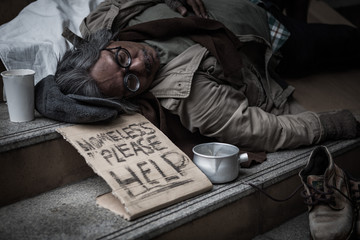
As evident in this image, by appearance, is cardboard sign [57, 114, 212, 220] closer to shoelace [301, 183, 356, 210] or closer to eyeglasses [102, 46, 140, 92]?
eyeglasses [102, 46, 140, 92]

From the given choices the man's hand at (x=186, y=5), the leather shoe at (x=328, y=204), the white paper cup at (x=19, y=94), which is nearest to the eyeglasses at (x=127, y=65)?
the white paper cup at (x=19, y=94)

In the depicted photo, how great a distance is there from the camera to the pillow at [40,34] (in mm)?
2318

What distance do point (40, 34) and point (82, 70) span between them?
56 centimetres

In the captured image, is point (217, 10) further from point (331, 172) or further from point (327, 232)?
point (327, 232)

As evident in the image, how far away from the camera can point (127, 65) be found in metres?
2.06

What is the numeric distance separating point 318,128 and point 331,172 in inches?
18.2

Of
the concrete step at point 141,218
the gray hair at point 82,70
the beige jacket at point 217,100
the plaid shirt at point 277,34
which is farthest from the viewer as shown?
the plaid shirt at point 277,34

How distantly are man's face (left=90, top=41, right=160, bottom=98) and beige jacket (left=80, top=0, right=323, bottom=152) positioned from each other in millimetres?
85

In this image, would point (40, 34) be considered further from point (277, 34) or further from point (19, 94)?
point (277, 34)

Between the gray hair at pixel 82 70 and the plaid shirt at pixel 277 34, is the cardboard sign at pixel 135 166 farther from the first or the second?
the plaid shirt at pixel 277 34

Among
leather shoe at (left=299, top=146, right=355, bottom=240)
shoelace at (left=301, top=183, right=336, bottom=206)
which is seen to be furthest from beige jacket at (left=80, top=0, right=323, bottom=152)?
shoelace at (left=301, top=183, right=336, bottom=206)

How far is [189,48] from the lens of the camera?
7.50 feet

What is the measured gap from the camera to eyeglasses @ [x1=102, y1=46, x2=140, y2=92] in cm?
205

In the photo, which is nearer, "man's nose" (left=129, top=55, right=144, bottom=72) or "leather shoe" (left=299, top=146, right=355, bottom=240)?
"leather shoe" (left=299, top=146, right=355, bottom=240)
